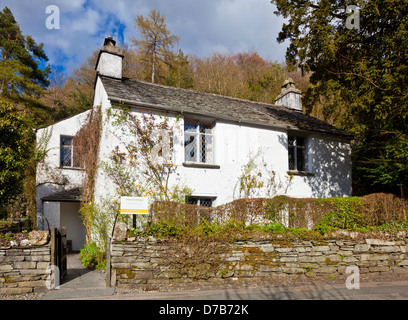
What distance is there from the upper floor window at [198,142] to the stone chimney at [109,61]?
165 inches

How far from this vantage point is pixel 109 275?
7195mm

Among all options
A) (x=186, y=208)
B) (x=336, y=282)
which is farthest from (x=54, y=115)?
(x=336, y=282)

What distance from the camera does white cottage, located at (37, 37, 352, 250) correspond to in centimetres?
1172

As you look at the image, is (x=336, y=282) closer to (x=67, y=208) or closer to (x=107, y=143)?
(x=107, y=143)

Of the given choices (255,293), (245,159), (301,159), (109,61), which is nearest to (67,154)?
(109,61)

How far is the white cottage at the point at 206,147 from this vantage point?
11.7 metres

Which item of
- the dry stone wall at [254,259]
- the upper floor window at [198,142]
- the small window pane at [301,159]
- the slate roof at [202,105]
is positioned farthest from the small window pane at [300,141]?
the dry stone wall at [254,259]

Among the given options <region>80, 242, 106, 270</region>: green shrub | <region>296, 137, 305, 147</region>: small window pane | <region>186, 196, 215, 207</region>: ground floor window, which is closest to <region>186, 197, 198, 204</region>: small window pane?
<region>186, 196, 215, 207</region>: ground floor window

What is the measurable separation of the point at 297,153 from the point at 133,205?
10.1 m

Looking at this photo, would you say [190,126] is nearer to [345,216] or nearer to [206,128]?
[206,128]

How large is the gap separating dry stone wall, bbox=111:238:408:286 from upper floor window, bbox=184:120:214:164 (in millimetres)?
5166

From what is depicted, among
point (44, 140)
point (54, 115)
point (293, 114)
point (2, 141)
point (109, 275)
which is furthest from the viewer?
point (54, 115)

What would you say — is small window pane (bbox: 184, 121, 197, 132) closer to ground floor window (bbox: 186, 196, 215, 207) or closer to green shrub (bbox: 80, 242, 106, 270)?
ground floor window (bbox: 186, 196, 215, 207)

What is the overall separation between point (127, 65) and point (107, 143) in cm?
1756
